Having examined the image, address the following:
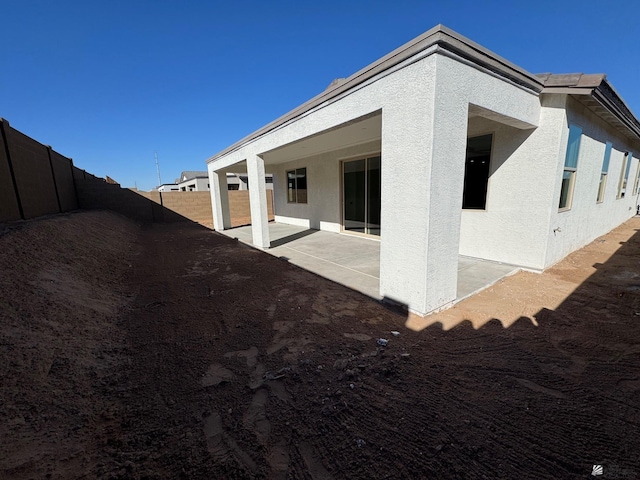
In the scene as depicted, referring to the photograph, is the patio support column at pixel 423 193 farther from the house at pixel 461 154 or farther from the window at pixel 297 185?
the window at pixel 297 185

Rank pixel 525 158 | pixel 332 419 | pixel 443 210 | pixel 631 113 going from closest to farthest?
pixel 332 419 → pixel 443 210 → pixel 525 158 → pixel 631 113

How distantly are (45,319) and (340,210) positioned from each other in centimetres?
780

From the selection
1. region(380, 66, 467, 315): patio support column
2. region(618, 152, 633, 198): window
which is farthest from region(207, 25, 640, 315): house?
region(618, 152, 633, 198): window

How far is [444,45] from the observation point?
9.48 ft

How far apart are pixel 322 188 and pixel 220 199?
4758mm

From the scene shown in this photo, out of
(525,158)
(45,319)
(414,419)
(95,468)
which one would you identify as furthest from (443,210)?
(45,319)

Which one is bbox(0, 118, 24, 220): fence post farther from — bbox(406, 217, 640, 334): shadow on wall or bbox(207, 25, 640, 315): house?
bbox(406, 217, 640, 334): shadow on wall

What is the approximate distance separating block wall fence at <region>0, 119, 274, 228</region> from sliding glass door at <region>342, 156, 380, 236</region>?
7.01 metres

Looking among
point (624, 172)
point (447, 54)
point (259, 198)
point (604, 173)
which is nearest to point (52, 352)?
point (447, 54)

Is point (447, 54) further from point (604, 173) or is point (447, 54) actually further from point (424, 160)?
point (604, 173)

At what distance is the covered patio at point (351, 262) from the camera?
14.6 feet

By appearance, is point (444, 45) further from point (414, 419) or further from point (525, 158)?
point (414, 419)

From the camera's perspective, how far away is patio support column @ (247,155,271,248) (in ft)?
24.5

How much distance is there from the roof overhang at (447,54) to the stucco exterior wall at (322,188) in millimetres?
3688
